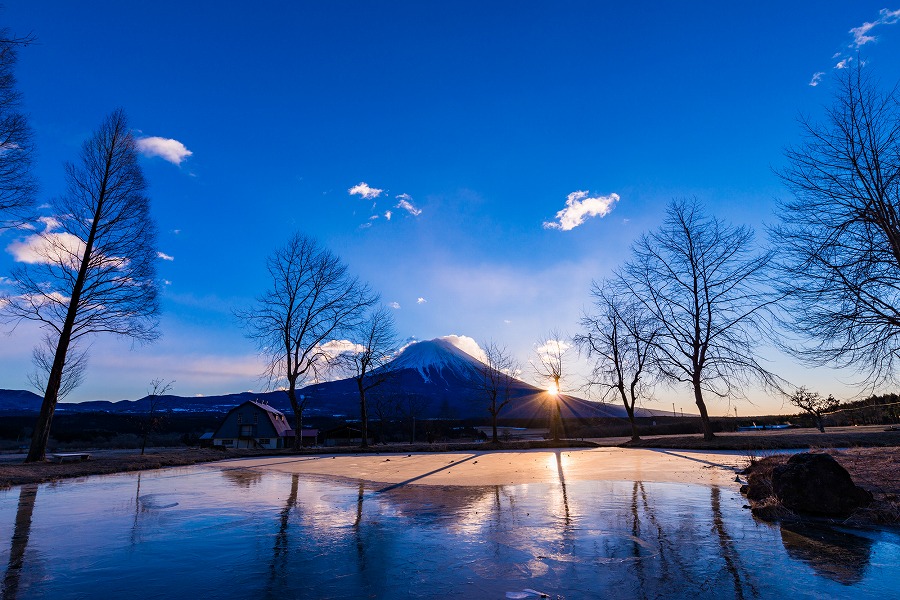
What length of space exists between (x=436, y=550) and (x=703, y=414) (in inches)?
884

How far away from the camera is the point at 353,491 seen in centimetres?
933

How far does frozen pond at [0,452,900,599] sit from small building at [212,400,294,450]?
218 feet

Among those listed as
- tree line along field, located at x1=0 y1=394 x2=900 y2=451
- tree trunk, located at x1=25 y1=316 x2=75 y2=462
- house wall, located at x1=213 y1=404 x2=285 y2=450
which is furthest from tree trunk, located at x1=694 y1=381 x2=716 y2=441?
house wall, located at x1=213 y1=404 x2=285 y2=450

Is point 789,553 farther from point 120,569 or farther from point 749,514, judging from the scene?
point 120,569

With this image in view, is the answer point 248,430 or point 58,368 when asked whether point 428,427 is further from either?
point 58,368

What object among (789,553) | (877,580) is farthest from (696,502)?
(877,580)

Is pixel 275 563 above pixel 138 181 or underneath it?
underneath

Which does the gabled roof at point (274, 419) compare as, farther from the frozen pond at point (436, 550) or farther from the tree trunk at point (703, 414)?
the frozen pond at point (436, 550)

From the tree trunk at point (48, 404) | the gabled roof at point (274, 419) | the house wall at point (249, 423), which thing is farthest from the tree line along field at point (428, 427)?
the tree trunk at point (48, 404)

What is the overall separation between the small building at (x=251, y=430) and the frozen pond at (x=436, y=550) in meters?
66.6

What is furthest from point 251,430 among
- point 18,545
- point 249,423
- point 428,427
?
point 18,545

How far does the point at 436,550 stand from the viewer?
4.67 m

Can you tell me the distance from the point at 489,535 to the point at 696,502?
3703 millimetres

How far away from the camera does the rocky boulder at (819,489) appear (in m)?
5.72
